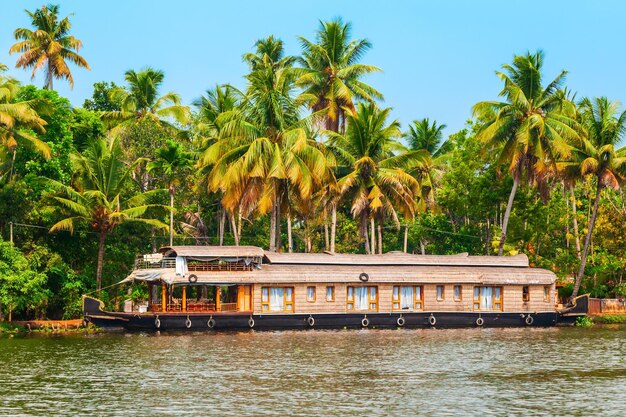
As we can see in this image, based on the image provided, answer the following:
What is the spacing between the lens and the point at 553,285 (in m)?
43.3

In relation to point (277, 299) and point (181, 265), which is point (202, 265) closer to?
point (181, 265)

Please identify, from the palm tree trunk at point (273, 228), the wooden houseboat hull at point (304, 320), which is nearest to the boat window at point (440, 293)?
the wooden houseboat hull at point (304, 320)

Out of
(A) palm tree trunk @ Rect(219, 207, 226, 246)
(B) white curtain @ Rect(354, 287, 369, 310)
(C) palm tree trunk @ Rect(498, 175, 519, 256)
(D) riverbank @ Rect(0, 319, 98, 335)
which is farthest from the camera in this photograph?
(A) palm tree trunk @ Rect(219, 207, 226, 246)

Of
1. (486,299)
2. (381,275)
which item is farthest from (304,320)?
(486,299)

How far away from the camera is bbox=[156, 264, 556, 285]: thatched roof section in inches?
1550

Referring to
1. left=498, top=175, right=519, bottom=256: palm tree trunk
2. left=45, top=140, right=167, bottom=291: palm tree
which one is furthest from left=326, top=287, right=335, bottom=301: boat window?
left=498, top=175, right=519, bottom=256: palm tree trunk

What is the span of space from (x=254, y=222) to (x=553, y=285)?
20423mm

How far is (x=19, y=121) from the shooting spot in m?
40.0

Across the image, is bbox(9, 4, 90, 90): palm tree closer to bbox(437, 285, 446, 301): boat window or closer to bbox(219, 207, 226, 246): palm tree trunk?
bbox(219, 207, 226, 246): palm tree trunk

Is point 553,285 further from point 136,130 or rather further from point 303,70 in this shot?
point 136,130

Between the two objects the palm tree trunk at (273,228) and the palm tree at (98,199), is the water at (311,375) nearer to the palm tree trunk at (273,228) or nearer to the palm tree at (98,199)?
the palm tree at (98,199)

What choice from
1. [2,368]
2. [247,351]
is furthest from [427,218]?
[2,368]

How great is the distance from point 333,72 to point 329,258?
14818 mm

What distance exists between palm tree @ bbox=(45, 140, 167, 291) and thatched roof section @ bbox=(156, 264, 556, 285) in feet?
17.6
